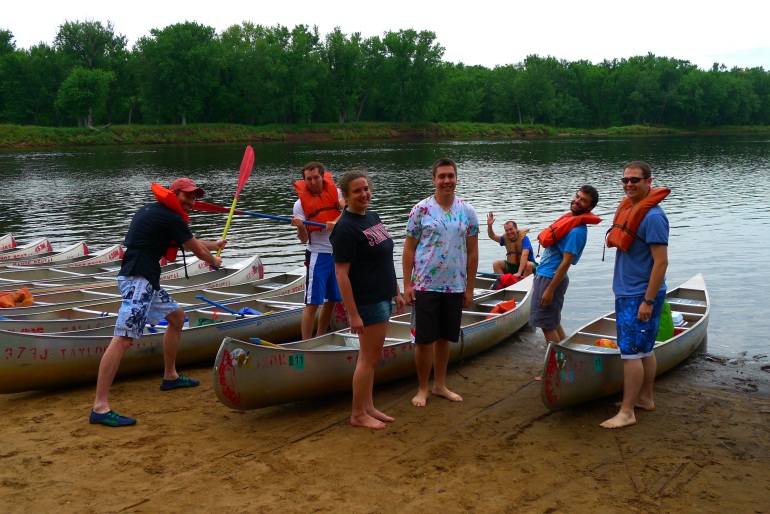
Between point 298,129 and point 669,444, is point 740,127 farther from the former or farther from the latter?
point 669,444

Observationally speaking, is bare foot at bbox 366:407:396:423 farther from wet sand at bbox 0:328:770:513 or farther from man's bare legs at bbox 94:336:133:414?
man's bare legs at bbox 94:336:133:414

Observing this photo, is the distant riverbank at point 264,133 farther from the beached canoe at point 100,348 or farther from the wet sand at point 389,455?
the wet sand at point 389,455

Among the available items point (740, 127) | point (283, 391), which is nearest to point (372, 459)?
point (283, 391)

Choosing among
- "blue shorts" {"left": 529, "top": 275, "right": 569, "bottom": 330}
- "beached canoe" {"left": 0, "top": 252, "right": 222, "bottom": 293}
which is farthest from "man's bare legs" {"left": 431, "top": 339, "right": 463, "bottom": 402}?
"beached canoe" {"left": 0, "top": 252, "right": 222, "bottom": 293}

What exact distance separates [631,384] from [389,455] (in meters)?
1.89

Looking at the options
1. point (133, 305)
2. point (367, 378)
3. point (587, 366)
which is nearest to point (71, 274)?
point (133, 305)

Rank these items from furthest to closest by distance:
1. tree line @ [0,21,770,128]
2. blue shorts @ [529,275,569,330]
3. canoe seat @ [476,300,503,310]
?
tree line @ [0,21,770,128] → canoe seat @ [476,300,503,310] → blue shorts @ [529,275,569,330]

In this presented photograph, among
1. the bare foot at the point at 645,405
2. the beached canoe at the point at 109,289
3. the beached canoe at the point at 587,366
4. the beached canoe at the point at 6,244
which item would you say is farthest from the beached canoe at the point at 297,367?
the beached canoe at the point at 6,244

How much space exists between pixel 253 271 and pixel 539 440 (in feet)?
21.1

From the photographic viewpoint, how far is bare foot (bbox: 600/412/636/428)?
17.8ft

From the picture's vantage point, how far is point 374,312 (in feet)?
16.5

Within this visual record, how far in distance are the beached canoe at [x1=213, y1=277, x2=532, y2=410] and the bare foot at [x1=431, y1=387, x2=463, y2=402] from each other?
536mm

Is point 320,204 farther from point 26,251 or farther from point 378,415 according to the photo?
point 26,251

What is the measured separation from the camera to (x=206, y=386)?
6539 millimetres
